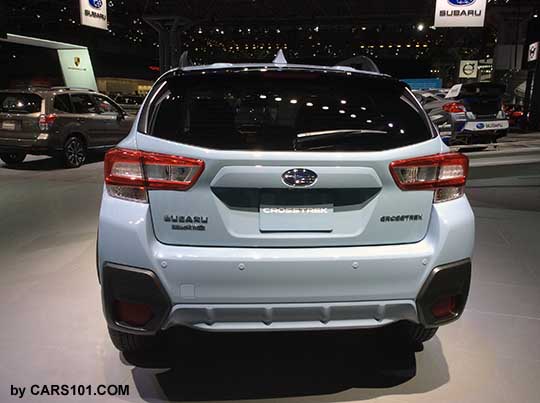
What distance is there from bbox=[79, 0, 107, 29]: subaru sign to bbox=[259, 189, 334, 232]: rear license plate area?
14.1m

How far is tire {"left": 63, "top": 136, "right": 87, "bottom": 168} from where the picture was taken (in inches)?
355

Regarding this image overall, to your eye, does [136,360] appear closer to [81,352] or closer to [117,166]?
[81,352]

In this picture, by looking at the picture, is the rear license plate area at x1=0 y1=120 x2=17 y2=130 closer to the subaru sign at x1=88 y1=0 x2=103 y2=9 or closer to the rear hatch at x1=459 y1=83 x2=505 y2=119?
the subaru sign at x1=88 y1=0 x2=103 y2=9

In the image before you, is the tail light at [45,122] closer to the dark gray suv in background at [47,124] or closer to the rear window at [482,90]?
the dark gray suv in background at [47,124]

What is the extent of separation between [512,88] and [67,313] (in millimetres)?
23612

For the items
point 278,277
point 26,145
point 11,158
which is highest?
point 278,277

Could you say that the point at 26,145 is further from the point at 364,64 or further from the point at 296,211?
the point at 296,211

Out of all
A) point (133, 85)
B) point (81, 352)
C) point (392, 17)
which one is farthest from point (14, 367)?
point (133, 85)

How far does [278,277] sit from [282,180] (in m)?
0.39

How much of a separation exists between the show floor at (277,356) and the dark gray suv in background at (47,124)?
512 centimetres

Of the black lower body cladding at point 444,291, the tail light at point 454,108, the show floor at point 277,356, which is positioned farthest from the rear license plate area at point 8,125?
the tail light at point 454,108

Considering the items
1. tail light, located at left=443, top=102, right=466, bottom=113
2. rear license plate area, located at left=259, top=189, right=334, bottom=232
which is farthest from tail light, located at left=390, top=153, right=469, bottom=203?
tail light, located at left=443, top=102, right=466, bottom=113

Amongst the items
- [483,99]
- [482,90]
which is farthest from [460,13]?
[483,99]

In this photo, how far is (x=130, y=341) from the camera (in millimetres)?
2521
